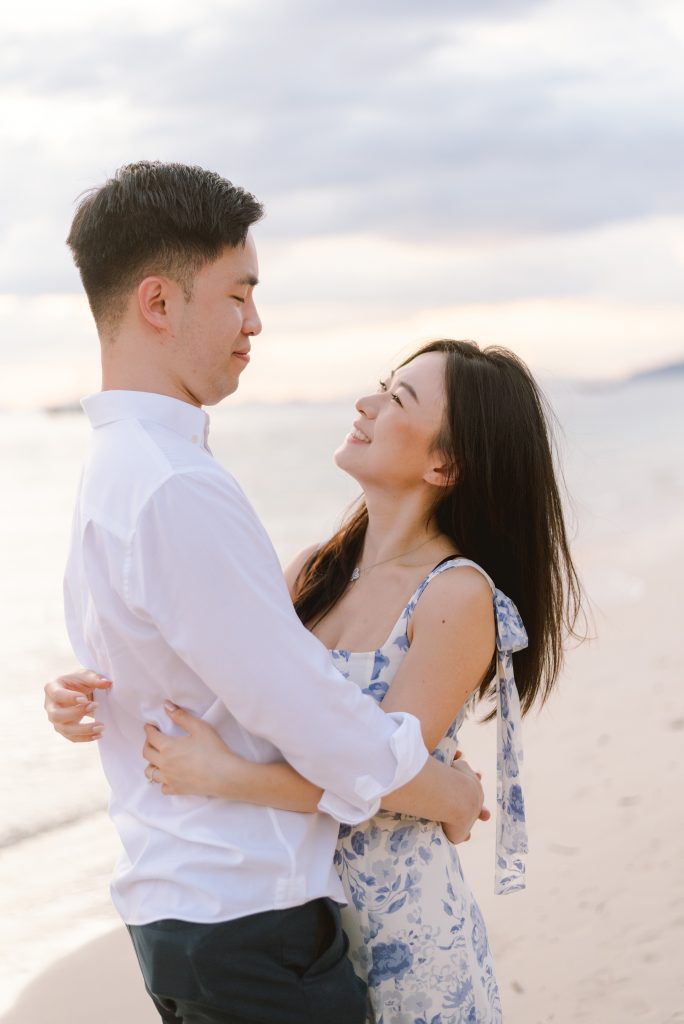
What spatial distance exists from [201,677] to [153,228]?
2.64ft

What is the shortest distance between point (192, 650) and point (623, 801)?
4.42m

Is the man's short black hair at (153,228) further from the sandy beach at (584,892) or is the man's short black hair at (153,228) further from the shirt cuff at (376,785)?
the sandy beach at (584,892)

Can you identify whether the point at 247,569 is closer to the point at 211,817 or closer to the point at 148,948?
the point at 211,817

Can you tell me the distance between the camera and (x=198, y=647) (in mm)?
1903

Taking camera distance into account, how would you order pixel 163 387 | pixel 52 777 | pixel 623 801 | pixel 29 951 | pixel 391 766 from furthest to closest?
pixel 52 777 → pixel 623 801 → pixel 29 951 → pixel 163 387 → pixel 391 766

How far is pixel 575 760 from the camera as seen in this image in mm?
6629

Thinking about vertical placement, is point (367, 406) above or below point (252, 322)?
Result: below

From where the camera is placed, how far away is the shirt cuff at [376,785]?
200 cm

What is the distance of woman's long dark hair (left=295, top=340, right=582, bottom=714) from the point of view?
279cm

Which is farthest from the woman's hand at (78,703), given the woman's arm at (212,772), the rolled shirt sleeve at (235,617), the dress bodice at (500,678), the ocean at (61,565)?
the ocean at (61,565)

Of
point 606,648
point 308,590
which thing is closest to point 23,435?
point 606,648

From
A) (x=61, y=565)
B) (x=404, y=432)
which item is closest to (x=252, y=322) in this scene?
(x=404, y=432)

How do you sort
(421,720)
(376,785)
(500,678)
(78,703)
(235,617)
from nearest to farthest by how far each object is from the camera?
(235,617), (376,785), (78,703), (421,720), (500,678)

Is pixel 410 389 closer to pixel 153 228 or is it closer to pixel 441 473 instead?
pixel 441 473
